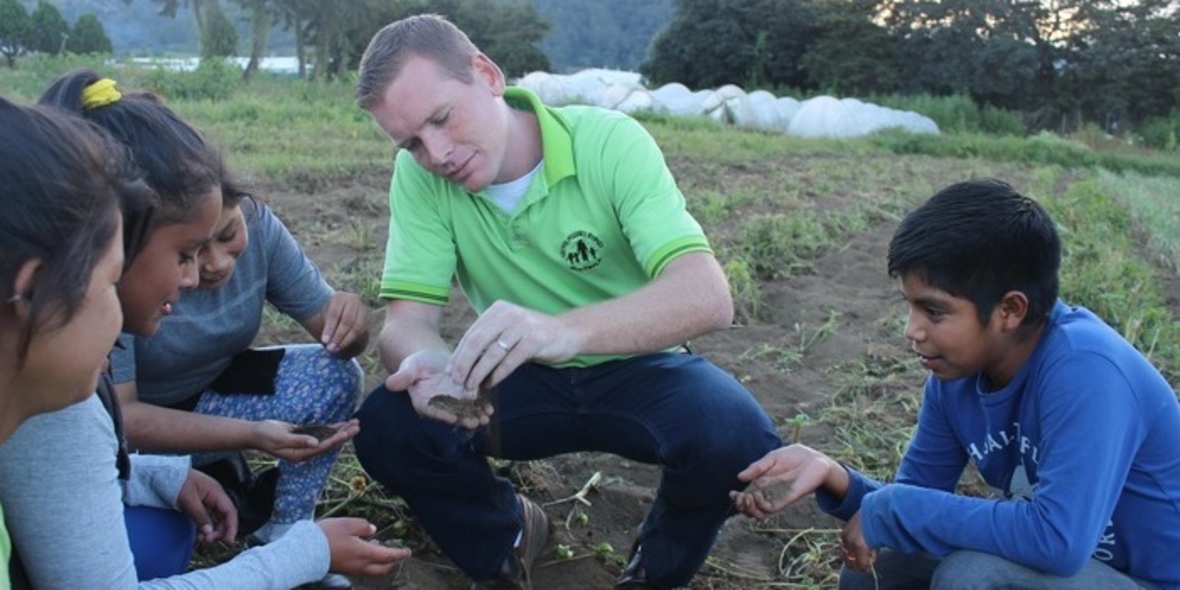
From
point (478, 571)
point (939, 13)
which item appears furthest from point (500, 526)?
point (939, 13)

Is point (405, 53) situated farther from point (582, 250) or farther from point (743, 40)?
point (743, 40)

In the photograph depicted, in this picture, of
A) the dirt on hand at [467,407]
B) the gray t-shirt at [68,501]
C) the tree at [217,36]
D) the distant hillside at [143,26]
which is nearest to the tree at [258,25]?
the tree at [217,36]

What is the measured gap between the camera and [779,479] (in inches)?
80.4

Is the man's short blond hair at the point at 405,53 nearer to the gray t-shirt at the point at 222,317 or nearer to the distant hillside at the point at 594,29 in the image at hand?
the gray t-shirt at the point at 222,317

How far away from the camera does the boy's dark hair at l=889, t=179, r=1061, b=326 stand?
6.17 feet

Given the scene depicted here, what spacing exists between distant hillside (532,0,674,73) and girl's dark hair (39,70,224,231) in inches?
3090

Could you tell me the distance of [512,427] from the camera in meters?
2.35

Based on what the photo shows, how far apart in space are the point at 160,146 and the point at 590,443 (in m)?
1.05

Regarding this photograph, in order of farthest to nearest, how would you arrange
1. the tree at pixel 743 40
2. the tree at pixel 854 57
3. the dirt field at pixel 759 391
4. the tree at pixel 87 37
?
the tree at pixel 743 40
the tree at pixel 854 57
the tree at pixel 87 37
the dirt field at pixel 759 391

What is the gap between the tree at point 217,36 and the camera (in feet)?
97.8

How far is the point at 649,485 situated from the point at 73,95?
5.54 feet

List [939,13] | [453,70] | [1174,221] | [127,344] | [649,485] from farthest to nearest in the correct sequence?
[939,13], [1174,221], [649,485], [453,70], [127,344]

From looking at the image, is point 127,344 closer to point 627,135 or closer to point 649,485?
point 627,135

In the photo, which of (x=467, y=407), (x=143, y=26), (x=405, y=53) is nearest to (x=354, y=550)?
(x=467, y=407)
